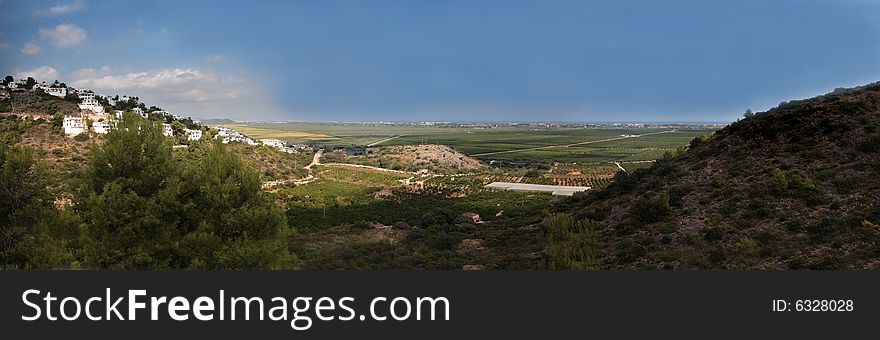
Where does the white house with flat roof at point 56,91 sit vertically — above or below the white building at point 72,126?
above

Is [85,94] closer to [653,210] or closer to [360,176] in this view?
[360,176]

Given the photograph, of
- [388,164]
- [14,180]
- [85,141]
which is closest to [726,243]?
[14,180]

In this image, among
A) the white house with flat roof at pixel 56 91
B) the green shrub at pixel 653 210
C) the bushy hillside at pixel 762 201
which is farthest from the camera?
the white house with flat roof at pixel 56 91

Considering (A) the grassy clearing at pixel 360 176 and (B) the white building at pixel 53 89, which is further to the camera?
(B) the white building at pixel 53 89

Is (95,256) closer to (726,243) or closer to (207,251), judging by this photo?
(207,251)

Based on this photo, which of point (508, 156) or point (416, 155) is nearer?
point (416, 155)

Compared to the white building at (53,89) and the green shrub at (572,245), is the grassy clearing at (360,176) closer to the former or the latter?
the green shrub at (572,245)

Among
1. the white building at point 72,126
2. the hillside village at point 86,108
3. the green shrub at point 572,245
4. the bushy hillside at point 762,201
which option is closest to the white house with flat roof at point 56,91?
the hillside village at point 86,108
